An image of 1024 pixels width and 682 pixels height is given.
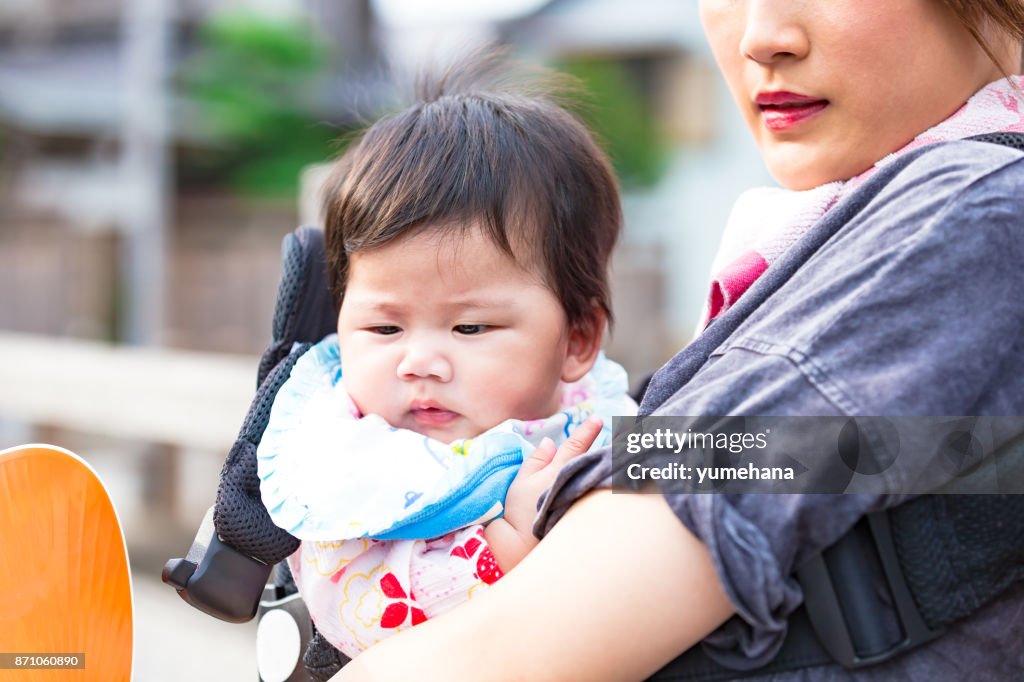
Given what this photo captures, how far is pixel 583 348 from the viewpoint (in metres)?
1.57

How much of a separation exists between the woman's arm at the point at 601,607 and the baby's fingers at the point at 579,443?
0.26 meters

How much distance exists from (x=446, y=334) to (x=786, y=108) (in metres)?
0.50

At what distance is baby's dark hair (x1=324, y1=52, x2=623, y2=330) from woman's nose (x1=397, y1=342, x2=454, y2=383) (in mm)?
148

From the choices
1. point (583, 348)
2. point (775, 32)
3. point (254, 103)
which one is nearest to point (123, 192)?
point (254, 103)

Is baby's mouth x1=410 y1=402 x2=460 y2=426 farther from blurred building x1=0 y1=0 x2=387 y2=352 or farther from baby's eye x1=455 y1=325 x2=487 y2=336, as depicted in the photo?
blurred building x1=0 y1=0 x2=387 y2=352

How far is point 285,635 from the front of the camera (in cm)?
146

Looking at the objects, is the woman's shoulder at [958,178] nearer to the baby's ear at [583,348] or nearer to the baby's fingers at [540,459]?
the baby's fingers at [540,459]

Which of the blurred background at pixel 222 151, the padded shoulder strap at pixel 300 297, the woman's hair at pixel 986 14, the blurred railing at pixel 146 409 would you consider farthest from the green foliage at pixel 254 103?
the woman's hair at pixel 986 14

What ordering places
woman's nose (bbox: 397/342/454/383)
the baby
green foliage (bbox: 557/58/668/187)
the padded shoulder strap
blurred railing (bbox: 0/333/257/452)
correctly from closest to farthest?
the baby < woman's nose (bbox: 397/342/454/383) < the padded shoulder strap < blurred railing (bbox: 0/333/257/452) < green foliage (bbox: 557/58/668/187)

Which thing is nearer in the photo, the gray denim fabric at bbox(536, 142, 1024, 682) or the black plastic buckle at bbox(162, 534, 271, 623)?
the gray denim fabric at bbox(536, 142, 1024, 682)

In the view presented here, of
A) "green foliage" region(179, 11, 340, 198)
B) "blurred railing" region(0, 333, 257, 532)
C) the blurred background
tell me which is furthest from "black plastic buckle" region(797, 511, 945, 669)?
"green foliage" region(179, 11, 340, 198)

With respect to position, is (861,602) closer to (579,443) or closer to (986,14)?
(579,443)

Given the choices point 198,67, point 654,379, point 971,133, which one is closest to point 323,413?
point 654,379

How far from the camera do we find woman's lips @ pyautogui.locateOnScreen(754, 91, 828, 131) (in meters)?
1.24
